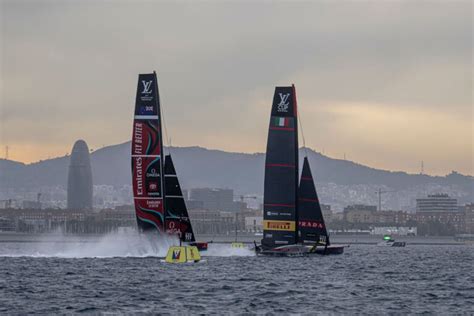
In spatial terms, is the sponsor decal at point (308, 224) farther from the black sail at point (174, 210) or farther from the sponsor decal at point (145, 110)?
the sponsor decal at point (145, 110)

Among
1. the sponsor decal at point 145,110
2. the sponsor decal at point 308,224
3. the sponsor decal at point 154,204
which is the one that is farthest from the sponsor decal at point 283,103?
the sponsor decal at point 154,204

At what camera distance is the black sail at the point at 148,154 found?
8181 cm

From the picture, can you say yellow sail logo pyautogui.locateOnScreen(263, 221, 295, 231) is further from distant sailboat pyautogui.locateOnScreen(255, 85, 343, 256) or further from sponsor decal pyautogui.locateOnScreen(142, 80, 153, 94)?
sponsor decal pyautogui.locateOnScreen(142, 80, 153, 94)

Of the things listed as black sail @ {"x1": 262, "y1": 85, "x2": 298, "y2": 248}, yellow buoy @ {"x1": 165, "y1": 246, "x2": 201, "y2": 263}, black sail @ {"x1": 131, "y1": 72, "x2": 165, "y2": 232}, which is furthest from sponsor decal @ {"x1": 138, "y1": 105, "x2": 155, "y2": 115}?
yellow buoy @ {"x1": 165, "y1": 246, "x2": 201, "y2": 263}

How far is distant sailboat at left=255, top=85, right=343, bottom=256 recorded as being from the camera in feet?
282

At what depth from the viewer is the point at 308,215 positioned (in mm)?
90812

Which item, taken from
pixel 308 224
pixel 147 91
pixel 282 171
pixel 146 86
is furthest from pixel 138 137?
pixel 308 224

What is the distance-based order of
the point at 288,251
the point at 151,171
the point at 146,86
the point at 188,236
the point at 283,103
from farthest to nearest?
the point at 288,251 < the point at 283,103 < the point at 188,236 < the point at 151,171 < the point at 146,86

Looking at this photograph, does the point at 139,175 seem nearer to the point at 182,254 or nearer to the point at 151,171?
the point at 151,171

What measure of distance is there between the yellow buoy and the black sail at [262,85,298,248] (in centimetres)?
851

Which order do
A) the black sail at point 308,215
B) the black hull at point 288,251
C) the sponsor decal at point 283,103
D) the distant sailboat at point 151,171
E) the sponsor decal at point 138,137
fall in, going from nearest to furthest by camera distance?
the sponsor decal at point 138,137 → the distant sailboat at point 151,171 → the sponsor decal at point 283,103 → the black hull at point 288,251 → the black sail at point 308,215

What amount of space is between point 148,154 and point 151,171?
126 centimetres

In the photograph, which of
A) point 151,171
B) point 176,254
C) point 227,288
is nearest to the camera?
point 227,288

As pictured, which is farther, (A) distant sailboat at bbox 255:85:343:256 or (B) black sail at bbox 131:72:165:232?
(A) distant sailboat at bbox 255:85:343:256
